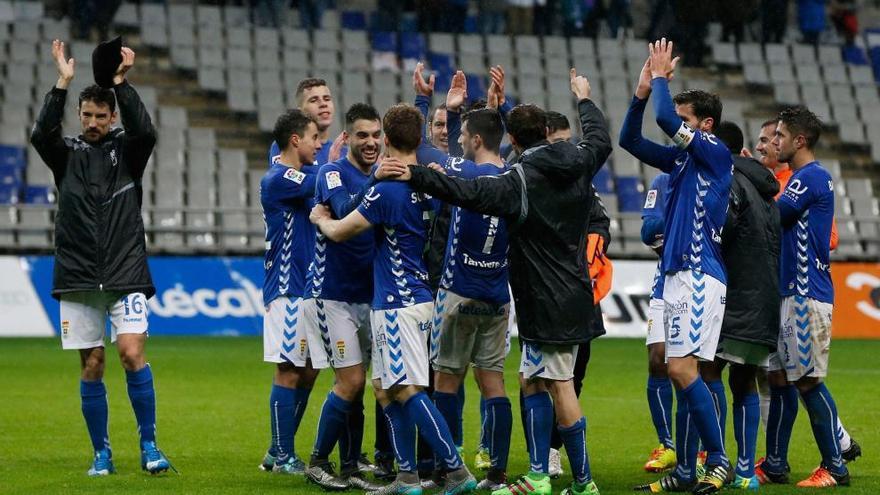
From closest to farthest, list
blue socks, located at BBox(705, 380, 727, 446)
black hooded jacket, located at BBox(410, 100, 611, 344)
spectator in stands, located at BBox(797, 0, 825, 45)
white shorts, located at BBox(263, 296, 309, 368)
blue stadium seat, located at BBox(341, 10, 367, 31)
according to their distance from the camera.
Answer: black hooded jacket, located at BBox(410, 100, 611, 344), blue socks, located at BBox(705, 380, 727, 446), white shorts, located at BBox(263, 296, 309, 368), blue stadium seat, located at BBox(341, 10, 367, 31), spectator in stands, located at BBox(797, 0, 825, 45)

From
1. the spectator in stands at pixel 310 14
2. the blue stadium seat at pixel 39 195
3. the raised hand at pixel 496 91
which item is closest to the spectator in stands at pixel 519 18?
the spectator in stands at pixel 310 14

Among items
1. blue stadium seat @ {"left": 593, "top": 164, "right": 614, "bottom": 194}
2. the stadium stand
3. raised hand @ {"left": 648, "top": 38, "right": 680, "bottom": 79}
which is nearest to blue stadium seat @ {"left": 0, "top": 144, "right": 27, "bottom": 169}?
the stadium stand

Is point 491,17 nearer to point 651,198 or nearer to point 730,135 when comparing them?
point 651,198

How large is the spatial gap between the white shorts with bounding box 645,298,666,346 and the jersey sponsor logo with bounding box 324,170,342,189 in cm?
241

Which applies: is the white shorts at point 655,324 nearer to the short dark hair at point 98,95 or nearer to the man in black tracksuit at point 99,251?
the man in black tracksuit at point 99,251

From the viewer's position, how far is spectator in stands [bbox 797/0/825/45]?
29.2 metres

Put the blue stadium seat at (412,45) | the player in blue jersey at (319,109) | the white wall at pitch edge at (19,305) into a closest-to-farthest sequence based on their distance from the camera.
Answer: the player in blue jersey at (319,109), the white wall at pitch edge at (19,305), the blue stadium seat at (412,45)

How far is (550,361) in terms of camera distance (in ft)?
25.7

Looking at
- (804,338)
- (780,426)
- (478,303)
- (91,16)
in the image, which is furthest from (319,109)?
(91,16)

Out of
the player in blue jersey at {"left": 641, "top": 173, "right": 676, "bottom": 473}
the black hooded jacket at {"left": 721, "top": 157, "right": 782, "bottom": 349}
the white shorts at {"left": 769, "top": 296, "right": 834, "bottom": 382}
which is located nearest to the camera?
the black hooded jacket at {"left": 721, "top": 157, "right": 782, "bottom": 349}

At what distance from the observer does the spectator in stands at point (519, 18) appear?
28.8m

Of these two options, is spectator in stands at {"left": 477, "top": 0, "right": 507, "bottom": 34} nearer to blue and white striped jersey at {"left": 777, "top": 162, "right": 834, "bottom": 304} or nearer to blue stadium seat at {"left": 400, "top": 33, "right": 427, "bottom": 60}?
blue stadium seat at {"left": 400, "top": 33, "right": 427, "bottom": 60}

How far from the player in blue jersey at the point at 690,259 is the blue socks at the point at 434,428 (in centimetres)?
126

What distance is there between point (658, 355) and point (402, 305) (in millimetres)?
2249
